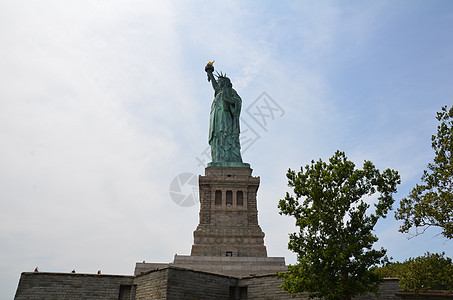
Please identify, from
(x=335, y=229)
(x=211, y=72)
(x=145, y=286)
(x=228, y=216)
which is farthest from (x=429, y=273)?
(x=211, y=72)

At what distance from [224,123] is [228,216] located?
456 inches

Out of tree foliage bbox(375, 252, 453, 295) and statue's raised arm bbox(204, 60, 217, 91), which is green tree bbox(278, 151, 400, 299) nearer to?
tree foliage bbox(375, 252, 453, 295)

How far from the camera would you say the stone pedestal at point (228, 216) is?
→ 113ft

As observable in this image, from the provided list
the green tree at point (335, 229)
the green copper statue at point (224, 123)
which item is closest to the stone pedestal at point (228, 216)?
the green copper statue at point (224, 123)

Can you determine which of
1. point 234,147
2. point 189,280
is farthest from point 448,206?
point 234,147

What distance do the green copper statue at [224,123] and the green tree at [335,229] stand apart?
22990 millimetres

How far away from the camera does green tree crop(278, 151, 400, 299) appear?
1616 cm

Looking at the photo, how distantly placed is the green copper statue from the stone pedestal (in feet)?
7.48

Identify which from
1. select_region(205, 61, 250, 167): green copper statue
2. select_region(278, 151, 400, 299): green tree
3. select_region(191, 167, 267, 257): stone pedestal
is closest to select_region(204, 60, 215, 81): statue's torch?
select_region(205, 61, 250, 167): green copper statue

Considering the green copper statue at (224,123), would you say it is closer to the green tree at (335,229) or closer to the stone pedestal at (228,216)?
the stone pedestal at (228,216)

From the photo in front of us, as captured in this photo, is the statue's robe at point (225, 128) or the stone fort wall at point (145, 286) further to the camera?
the statue's robe at point (225, 128)

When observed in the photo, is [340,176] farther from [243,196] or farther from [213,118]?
[213,118]

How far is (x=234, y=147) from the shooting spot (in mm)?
42875

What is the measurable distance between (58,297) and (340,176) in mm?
15856
